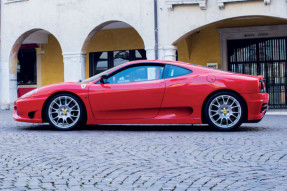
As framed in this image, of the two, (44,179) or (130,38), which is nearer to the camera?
(44,179)

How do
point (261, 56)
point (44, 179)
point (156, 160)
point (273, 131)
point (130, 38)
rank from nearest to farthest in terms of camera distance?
point (44, 179) < point (156, 160) < point (273, 131) < point (261, 56) < point (130, 38)

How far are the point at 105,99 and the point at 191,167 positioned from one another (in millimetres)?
3980

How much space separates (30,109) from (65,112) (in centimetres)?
68

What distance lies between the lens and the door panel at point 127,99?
8539 millimetres

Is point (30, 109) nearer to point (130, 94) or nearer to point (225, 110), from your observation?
point (130, 94)

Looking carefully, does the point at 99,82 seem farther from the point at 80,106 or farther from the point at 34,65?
the point at 34,65

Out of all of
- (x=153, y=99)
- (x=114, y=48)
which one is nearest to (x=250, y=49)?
(x=114, y=48)

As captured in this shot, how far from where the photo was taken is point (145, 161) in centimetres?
534

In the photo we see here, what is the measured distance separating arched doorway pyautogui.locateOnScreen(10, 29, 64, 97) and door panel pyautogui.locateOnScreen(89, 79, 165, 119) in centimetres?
1373

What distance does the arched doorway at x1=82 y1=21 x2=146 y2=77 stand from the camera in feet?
68.6

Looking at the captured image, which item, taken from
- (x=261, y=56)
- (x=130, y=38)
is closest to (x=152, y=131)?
(x=261, y=56)

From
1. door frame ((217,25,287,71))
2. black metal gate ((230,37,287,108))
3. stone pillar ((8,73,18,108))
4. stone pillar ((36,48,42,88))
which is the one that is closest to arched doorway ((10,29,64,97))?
stone pillar ((36,48,42,88))

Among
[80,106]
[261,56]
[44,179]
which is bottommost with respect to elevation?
[44,179]

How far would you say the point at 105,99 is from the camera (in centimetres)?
870
